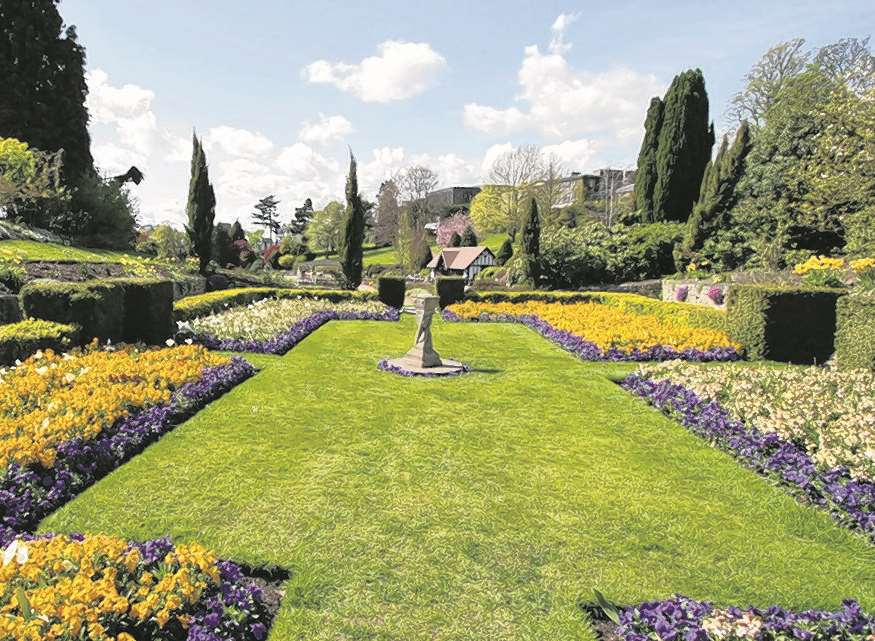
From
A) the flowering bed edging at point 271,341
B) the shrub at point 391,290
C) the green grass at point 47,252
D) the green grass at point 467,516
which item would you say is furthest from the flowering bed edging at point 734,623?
the shrub at point 391,290

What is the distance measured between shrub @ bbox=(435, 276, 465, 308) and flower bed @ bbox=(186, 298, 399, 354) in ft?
8.84

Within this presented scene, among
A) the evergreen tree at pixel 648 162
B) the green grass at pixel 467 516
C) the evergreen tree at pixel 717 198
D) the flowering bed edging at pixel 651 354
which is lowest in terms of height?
the green grass at pixel 467 516

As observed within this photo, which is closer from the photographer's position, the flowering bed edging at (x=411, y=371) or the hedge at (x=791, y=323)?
the flowering bed edging at (x=411, y=371)

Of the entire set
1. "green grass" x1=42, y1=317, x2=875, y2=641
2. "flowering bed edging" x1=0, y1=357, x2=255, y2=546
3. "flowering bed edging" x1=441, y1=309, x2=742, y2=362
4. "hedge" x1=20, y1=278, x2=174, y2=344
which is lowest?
"green grass" x1=42, y1=317, x2=875, y2=641

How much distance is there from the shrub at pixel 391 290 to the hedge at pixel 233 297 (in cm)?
51

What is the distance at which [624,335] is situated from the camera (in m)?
11.4

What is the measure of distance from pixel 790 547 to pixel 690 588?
119 cm

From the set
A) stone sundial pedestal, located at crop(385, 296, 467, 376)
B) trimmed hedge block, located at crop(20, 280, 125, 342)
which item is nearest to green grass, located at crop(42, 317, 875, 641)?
stone sundial pedestal, located at crop(385, 296, 467, 376)

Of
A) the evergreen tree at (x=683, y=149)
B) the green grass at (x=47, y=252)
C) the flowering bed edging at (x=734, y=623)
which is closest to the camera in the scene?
the flowering bed edging at (x=734, y=623)

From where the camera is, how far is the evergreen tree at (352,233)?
2361cm

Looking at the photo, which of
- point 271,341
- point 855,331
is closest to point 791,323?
point 855,331

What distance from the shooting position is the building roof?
5078 cm

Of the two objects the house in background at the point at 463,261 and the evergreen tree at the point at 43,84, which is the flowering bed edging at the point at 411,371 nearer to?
the evergreen tree at the point at 43,84

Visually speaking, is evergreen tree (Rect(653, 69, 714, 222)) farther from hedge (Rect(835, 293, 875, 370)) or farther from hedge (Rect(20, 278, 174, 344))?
hedge (Rect(20, 278, 174, 344))
